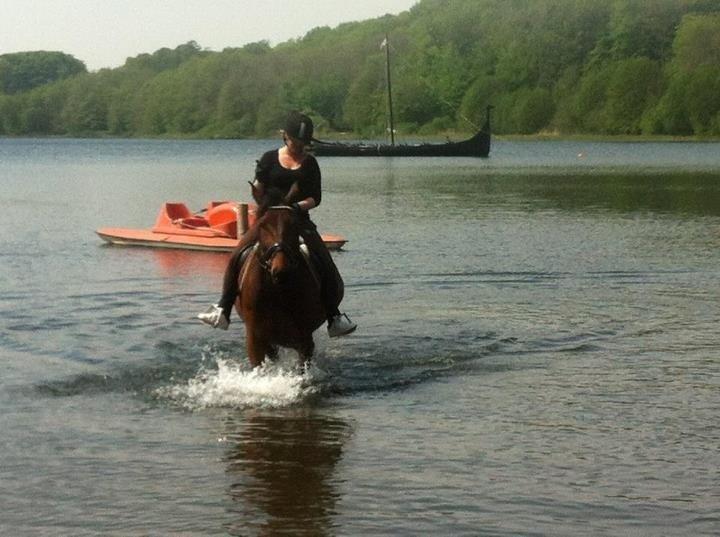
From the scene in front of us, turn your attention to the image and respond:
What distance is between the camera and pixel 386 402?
41.8 ft

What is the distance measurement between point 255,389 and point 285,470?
259cm

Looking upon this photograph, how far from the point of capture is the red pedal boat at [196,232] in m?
26.7

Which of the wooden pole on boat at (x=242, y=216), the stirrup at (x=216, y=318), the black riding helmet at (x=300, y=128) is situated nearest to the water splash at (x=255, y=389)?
the stirrup at (x=216, y=318)

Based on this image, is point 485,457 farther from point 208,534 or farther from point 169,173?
point 169,173

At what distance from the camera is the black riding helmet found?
40.5 ft

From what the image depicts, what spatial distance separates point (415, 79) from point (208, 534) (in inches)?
7432

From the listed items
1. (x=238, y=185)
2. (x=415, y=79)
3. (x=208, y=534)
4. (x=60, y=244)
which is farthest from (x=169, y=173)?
(x=415, y=79)

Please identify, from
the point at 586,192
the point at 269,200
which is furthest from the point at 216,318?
the point at 586,192

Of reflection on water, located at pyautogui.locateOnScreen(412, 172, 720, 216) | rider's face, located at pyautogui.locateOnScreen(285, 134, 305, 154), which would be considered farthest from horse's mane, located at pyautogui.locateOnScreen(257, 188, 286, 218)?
reflection on water, located at pyautogui.locateOnScreen(412, 172, 720, 216)

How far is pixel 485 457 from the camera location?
10.6 m

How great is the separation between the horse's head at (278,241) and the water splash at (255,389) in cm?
124

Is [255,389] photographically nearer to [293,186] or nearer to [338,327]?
[338,327]

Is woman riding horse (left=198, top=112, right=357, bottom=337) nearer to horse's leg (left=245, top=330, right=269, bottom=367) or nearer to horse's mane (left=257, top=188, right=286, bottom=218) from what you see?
horse's mane (left=257, top=188, right=286, bottom=218)

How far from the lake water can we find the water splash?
0.02 m
